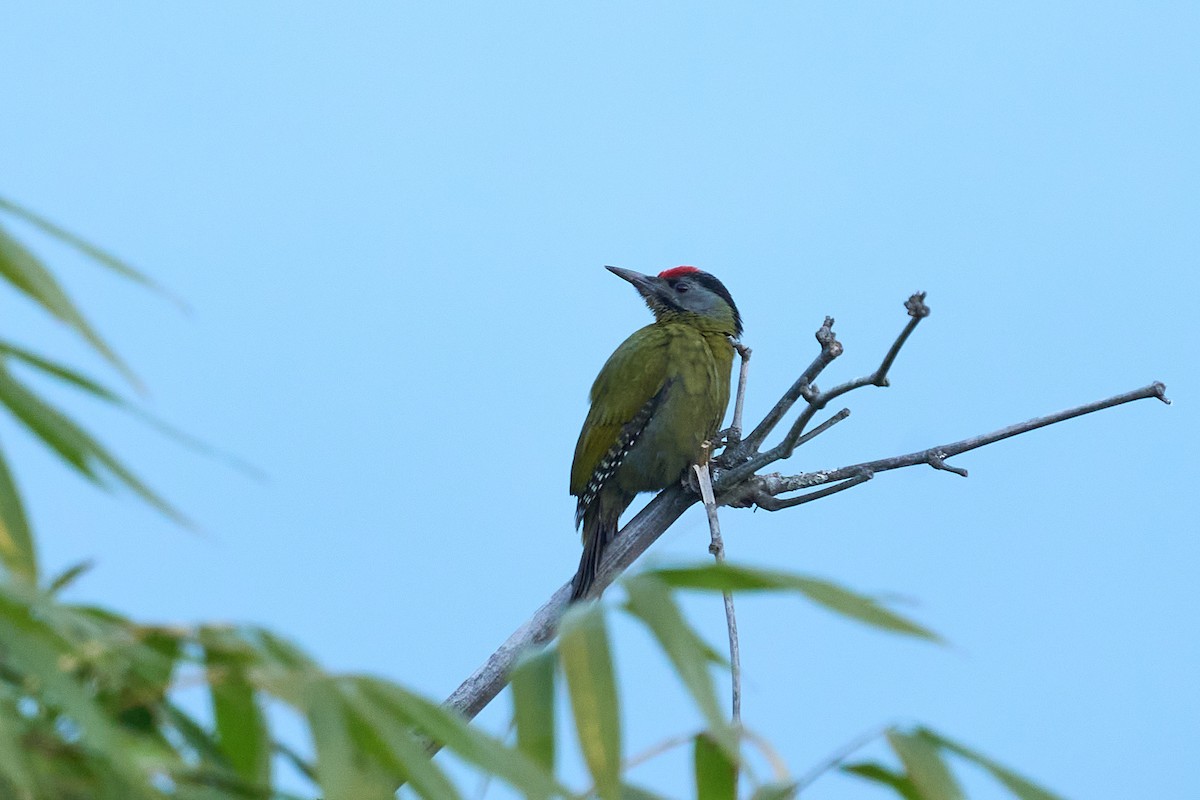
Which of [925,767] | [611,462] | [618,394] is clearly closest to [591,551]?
[611,462]

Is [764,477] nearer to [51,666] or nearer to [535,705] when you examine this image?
[535,705]

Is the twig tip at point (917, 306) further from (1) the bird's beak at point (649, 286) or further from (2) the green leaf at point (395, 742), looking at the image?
(1) the bird's beak at point (649, 286)

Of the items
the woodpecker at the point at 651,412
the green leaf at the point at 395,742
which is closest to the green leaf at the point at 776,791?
the green leaf at the point at 395,742

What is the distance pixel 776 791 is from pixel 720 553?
1921mm

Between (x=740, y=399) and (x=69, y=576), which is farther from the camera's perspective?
(x=740, y=399)

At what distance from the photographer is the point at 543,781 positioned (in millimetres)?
1364

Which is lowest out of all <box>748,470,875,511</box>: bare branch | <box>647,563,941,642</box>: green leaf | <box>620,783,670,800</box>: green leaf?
<box>620,783,670,800</box>: green leaf

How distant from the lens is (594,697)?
142cm

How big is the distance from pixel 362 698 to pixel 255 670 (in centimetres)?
12

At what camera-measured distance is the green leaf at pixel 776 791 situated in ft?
4.74

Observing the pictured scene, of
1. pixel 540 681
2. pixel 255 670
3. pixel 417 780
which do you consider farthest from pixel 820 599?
pixel 255 670

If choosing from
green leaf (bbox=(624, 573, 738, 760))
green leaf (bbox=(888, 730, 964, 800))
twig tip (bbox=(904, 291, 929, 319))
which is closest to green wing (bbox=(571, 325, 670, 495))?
twig tip (bbox=(904, 291, 929, 319))

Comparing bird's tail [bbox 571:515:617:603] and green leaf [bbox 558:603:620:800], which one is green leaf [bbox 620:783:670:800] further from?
bird's tail [bbox 571:515:617:603]

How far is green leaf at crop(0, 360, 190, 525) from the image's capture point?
148cm
